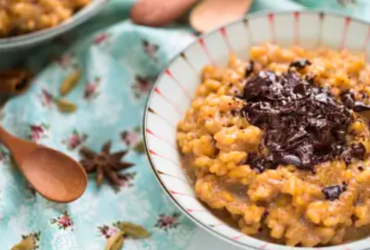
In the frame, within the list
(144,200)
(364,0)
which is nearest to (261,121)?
(144,200)

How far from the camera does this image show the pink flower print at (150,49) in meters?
3.05

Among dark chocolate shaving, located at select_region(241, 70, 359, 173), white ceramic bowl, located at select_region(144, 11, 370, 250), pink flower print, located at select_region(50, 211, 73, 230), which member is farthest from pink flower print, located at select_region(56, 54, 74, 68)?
dark chocolate shaving, located at select_region(241, 70, 359, 173)

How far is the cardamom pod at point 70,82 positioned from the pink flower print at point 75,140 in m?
0.29

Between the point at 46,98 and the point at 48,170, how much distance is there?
1.85ft

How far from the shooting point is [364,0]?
125 inches

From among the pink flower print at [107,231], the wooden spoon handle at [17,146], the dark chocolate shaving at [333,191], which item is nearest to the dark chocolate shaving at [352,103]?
the dark chocolate shaving at [333,191]

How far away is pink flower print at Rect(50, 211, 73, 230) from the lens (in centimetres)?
Answer: 239

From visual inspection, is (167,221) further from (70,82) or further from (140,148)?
(70,82)

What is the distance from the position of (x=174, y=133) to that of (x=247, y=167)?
19.2 inches

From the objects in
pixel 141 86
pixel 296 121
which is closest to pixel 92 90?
pixel 141 86

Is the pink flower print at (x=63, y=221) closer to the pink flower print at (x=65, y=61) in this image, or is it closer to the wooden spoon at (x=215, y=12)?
the pink flower print at (x=65, y=61)

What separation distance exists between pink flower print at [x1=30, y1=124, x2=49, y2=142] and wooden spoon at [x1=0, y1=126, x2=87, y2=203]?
153mm

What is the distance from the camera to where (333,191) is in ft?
6.74

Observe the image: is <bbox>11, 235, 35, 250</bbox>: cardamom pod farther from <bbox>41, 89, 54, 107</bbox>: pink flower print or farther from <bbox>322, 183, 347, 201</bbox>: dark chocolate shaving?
<bbox>322, 183, 347, 201</bbox>: dark chocolate shaving
